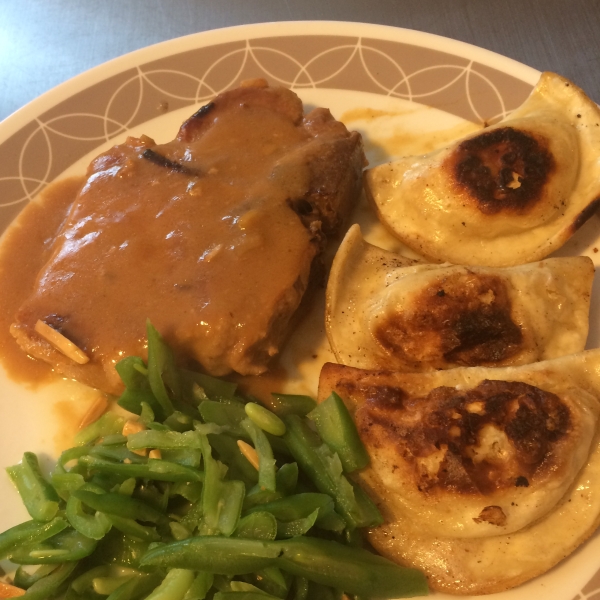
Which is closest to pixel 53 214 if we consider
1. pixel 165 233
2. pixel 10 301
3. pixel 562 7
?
pixel 10 301

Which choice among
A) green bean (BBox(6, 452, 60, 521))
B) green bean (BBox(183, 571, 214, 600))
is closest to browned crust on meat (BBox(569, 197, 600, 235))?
green bean (BBox(183, 571, 214, 600))

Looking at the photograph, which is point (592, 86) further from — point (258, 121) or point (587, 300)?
point (258, 121)

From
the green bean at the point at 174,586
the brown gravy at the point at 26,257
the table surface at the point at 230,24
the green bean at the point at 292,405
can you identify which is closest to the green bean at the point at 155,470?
the green bean at the point at 174,586

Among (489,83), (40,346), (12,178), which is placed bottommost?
(489,83)

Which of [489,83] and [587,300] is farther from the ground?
[489,83]

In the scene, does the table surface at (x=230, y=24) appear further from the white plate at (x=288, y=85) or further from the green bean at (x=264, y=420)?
the green bean at (x=264, y=420)
